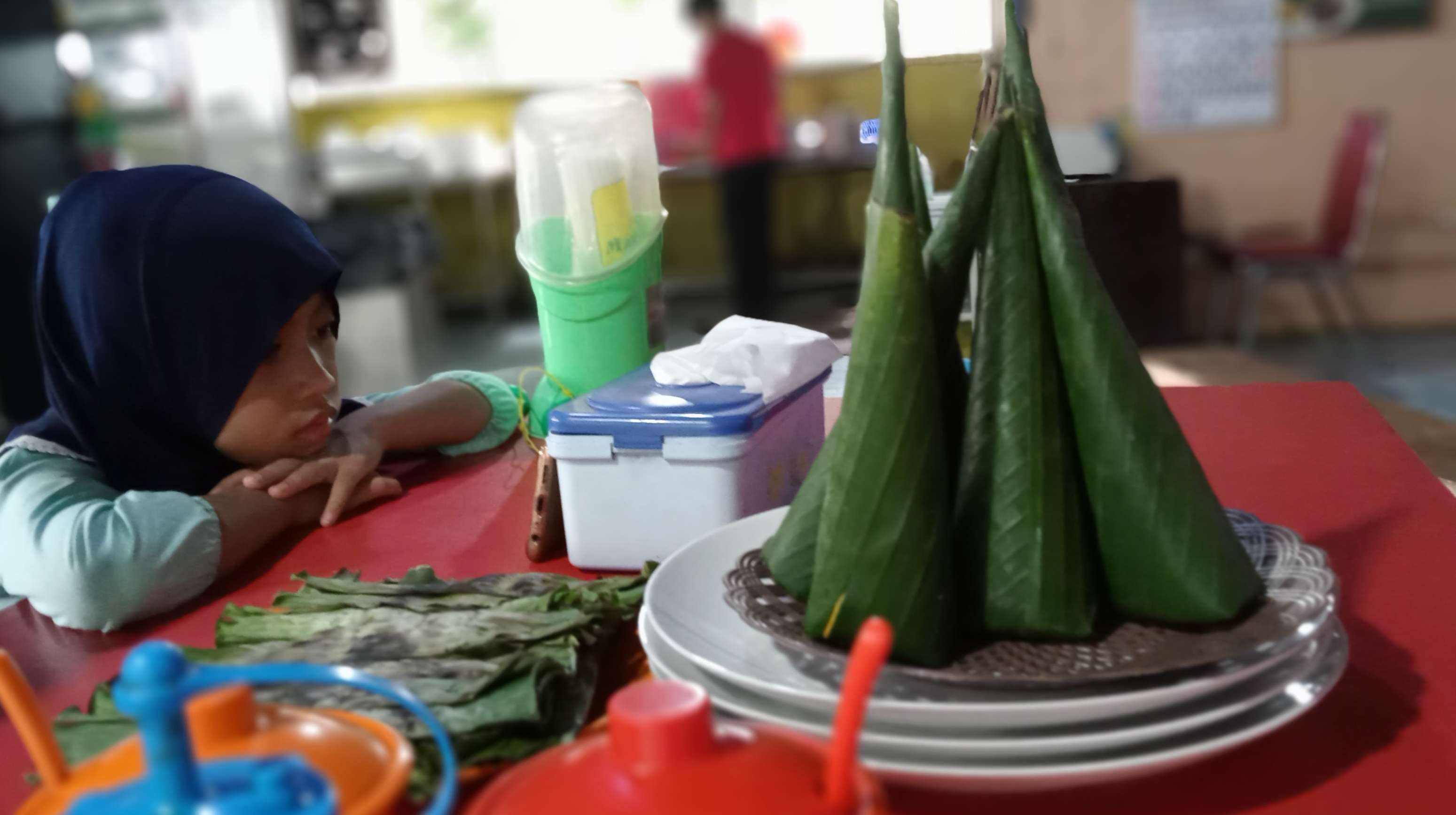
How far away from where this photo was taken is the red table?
0.43 meters

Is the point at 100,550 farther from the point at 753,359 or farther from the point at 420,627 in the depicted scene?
the point at 753,359

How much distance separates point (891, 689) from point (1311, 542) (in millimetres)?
390

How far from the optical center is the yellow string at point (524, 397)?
986mm

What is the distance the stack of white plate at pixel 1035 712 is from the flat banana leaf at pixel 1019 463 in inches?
1.8

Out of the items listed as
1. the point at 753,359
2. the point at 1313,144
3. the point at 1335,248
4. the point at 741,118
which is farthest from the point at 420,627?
the point at 1313,144

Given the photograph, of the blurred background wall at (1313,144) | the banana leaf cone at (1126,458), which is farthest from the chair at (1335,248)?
the banana leaf cone at (1126,458)

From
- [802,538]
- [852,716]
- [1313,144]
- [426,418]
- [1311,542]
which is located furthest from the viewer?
[1313,144]

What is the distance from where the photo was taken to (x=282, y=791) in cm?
28

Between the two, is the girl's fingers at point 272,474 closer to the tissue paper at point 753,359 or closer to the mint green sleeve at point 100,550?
the mint green sleeve at point 100,550

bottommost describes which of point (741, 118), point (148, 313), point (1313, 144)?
point (1313, 144)

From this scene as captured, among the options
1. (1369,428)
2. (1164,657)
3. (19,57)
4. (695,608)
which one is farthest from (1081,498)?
(19,57)

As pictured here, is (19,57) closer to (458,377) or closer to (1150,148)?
(458,377)

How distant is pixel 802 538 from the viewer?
515 millimetres

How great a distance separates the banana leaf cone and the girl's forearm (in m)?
0.73
